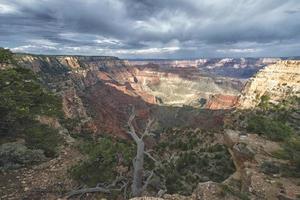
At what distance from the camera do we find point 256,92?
121375 mm

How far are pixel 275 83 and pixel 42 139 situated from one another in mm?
102935

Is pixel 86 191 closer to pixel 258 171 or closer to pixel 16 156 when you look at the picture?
pixel 16 156

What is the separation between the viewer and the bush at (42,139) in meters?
19.4

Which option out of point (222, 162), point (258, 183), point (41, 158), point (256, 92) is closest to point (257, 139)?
point (222, 162)

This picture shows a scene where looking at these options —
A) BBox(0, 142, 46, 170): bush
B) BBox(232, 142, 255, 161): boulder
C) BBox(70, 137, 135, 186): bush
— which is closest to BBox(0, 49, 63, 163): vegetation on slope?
BBox(0, 142, 46, 170): bush

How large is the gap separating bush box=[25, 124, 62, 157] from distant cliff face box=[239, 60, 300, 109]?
72.0 meters

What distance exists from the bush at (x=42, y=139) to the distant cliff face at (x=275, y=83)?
236ft

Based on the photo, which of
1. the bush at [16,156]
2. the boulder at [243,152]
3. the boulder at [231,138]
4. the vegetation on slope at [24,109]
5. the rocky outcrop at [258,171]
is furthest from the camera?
the boulder at [231,138]

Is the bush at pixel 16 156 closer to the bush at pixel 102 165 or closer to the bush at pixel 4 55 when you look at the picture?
the bush at pixel 102 165

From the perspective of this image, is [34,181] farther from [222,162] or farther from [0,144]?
[222,162]

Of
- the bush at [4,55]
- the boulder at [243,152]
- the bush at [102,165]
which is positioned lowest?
the boulder at [243,152]

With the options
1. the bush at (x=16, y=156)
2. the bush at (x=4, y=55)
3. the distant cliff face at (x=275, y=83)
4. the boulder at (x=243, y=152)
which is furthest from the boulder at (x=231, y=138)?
the distant cliff face at (x=275, y=83)

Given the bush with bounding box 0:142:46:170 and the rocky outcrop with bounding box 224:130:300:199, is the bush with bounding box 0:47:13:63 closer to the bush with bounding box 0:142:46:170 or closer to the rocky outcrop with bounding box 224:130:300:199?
Result: the bush with bounding box 0:142:46:170

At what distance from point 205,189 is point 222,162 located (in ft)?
55.4
